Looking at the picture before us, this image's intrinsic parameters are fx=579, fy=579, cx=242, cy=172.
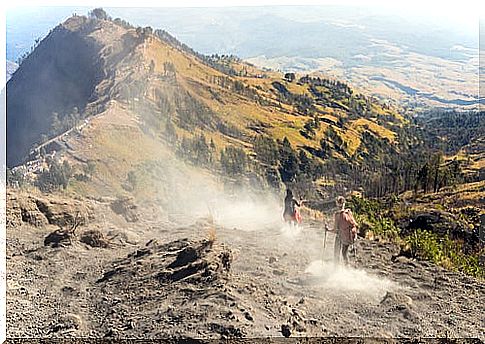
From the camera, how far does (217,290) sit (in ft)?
16.1

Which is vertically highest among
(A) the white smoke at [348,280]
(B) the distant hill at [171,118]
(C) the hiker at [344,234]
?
(C) the hiker at [344,234]

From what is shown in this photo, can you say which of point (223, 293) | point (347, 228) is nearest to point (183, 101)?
point (347, 228)

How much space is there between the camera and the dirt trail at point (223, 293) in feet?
15.0

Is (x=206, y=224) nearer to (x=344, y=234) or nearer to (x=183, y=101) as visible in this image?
(x=344, y=234)

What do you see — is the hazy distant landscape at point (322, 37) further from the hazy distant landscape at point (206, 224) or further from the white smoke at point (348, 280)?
the white smoke at point (348, 280)

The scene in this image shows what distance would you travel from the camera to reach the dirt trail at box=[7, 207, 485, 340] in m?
4.58

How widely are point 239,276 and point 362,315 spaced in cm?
122

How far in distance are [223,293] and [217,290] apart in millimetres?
112

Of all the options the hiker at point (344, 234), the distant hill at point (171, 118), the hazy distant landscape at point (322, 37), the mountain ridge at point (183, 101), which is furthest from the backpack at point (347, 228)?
the mountain ridge at point (183, 101)

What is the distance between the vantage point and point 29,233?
23.3 feet

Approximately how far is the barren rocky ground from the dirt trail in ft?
0.03

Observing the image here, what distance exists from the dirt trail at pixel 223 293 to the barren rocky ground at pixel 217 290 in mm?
10

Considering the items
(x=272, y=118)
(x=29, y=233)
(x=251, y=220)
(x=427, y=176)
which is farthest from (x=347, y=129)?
(x=29, y=233)

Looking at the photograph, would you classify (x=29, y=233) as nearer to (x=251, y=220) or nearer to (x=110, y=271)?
(x=110, y=271)
